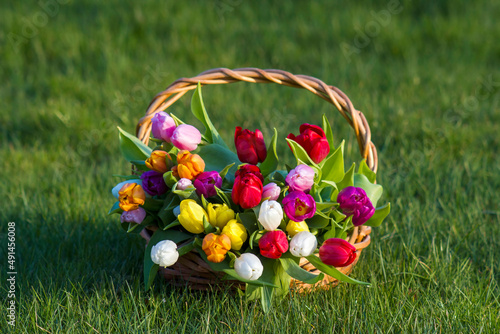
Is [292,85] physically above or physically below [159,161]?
above

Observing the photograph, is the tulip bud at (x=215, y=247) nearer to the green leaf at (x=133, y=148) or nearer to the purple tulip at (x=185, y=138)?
the purple tulip at (x=185, y=138)

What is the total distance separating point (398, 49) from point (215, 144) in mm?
2867

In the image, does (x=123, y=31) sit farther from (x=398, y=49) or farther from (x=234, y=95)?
(x=398, y=49)

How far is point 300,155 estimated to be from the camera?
143cm

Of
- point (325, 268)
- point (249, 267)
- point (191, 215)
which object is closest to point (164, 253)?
point (191, 215)

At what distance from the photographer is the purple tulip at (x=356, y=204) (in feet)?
4.45

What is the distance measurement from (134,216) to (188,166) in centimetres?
21

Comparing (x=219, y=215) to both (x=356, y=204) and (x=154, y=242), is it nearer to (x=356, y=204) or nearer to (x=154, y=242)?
(x=154, y=242)

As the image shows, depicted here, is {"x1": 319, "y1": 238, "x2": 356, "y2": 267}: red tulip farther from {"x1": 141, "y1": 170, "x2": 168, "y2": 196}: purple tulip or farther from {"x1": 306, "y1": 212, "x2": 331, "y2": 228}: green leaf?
{"x1": 141, "y1": 170, "x2": 168, "y2": 196}: purple tulip

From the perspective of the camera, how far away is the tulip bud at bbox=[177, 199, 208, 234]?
1.30 meters

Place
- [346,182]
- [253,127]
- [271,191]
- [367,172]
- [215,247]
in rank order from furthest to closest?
[253,127]
[367,172]
[346,182]
[271,191]
[215,247]

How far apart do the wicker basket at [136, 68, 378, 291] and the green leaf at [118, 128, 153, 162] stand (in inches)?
2.4

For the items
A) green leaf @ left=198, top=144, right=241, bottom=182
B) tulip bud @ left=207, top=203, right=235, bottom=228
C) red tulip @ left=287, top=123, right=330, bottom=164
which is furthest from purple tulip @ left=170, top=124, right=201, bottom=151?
red tulip @ left=287, top=123, right=330, bottom=164

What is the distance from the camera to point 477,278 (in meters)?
1.63
